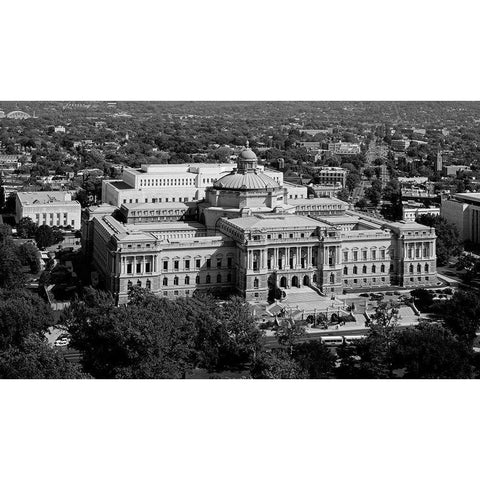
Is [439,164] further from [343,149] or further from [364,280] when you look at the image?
[364,280]

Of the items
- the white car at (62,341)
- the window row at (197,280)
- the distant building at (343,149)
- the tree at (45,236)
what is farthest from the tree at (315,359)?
the distant building at (343,149)

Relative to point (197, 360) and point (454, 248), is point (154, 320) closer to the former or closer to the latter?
point (197, 360)

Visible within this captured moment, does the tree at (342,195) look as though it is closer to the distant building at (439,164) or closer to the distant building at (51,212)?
the distant building at (51,212)

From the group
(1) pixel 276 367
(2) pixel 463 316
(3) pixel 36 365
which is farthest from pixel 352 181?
(3) pixel 36 365

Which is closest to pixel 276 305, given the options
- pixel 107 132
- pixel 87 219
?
pixel 87 219

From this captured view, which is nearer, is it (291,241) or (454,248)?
(291,241)

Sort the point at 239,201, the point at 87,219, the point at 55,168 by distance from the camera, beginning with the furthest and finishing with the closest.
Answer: the point at 55,168
the point at 87,219
the point at 239,201

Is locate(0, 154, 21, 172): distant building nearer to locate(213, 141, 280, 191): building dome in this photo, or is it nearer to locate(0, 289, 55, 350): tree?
locate(213, 141, 280, 191): building dome

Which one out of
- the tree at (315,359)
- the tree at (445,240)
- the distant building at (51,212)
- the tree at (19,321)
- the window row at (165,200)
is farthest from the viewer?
the distant building at (51,212)
